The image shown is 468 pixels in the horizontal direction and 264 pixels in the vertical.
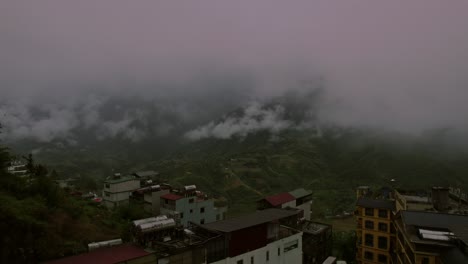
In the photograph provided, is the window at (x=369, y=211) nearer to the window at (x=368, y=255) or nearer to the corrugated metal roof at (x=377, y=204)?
the corrugated metal roof at (x=377, y=204)

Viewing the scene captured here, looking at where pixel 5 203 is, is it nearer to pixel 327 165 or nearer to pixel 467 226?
pixel 467 226

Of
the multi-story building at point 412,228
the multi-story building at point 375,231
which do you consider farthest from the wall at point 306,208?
the multi-story building at point 375,231

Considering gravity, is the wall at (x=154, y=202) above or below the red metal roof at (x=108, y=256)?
below

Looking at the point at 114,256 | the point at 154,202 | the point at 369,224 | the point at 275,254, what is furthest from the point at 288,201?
the point at 114,256

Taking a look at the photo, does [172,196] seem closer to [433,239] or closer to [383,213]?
[383,213]

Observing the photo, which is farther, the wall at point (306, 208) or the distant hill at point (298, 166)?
the distant hill at point (298, 166)

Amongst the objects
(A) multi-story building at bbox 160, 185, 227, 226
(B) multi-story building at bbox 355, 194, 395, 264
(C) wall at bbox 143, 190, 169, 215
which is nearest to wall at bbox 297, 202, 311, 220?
(A) multi-story building at bbox 160, 185, 227, 226
